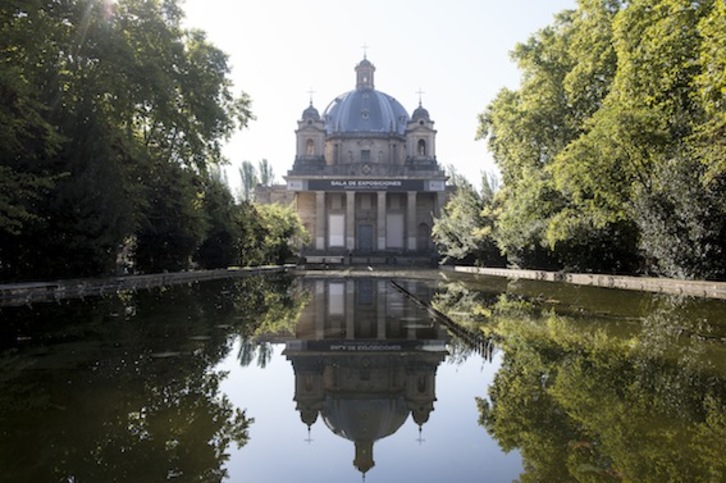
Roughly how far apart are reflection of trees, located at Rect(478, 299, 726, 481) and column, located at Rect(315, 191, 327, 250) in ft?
209

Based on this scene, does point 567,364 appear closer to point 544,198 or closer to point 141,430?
point 141,430

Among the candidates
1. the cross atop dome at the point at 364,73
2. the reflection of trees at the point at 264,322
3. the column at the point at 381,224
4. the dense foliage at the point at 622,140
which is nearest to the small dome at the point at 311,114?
the cross atop dome at the point at 364,73

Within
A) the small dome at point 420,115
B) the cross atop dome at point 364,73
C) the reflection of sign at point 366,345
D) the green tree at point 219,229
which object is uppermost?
the cross atop dome at point 364,73

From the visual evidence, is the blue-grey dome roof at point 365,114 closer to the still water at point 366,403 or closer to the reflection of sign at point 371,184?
the reflection of sign at point 371,184

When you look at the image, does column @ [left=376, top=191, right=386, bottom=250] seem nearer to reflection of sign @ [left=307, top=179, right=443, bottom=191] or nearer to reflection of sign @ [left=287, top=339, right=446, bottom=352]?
reflection of sign @ [left=307, top=179, right=443, bottom=191]

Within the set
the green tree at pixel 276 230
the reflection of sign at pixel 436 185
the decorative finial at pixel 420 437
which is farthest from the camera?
the reflection of sign at pixel 436 185

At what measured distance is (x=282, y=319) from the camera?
10.2m

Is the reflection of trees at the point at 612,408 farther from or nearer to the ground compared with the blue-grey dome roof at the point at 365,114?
nearer to the ground

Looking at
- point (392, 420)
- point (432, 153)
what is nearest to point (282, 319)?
point (392, 420)

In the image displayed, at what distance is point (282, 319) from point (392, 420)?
247 inches

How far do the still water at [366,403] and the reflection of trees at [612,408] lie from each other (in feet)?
0.05

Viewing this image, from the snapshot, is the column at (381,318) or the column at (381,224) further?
the column at (381,224)

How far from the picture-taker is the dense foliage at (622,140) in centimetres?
1490

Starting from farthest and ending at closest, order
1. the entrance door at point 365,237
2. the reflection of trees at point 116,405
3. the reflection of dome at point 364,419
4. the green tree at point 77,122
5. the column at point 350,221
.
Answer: the entrance door at point 365,237 → the column at point 350,221 → the green tree at point 77,122 → the reflection of dome at point 364,419 → the reflection of trees at point 116,405
